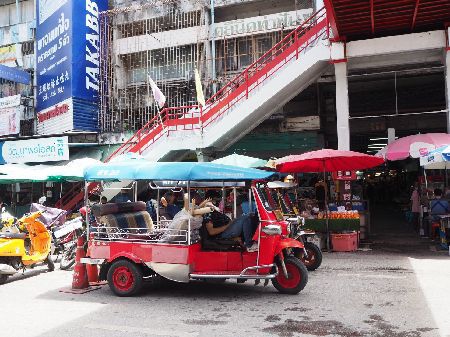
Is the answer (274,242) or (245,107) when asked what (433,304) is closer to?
(274,242)

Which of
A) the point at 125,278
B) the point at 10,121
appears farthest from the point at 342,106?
the point at 10,121

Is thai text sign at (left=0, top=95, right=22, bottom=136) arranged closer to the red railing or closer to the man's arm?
the red railing

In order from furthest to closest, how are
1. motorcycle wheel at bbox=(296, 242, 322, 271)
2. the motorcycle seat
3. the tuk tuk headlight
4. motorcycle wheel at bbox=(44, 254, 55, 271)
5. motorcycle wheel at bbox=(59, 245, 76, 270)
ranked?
motorcycle wheel at bbox=(59, 245, 76, 270), motorcycle wheel at bbox=(44, 254, 55, 271), motorcycle wheel at bbox=(296, 242, 322, 271), the motorcycle seat, the tuk tuk headlight

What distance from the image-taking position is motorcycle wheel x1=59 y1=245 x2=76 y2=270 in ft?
35.6

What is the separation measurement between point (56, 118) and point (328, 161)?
569 inches

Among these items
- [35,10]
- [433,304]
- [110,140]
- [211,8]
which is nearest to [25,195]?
[110,140]

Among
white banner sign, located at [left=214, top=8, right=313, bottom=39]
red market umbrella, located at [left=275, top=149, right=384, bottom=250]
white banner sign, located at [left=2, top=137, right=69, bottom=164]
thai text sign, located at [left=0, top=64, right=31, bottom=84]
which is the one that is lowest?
red market umbrella, located at [left=275, top=149, right=384, bottom=250]

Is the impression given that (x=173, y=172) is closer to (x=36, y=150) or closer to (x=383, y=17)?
(x=383, y=17)

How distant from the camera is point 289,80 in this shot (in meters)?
14.8

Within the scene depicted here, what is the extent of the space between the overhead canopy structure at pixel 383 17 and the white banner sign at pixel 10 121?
1673 centimetres

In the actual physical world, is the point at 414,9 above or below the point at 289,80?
above

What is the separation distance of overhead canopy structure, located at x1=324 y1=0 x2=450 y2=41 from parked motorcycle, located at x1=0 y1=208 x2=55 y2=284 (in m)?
9.01

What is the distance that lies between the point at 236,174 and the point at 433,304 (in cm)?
357

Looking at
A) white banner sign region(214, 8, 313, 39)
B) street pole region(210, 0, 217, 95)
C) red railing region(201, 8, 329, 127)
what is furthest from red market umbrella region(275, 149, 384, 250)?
white banner sign region(214, 8, 313, 39)
